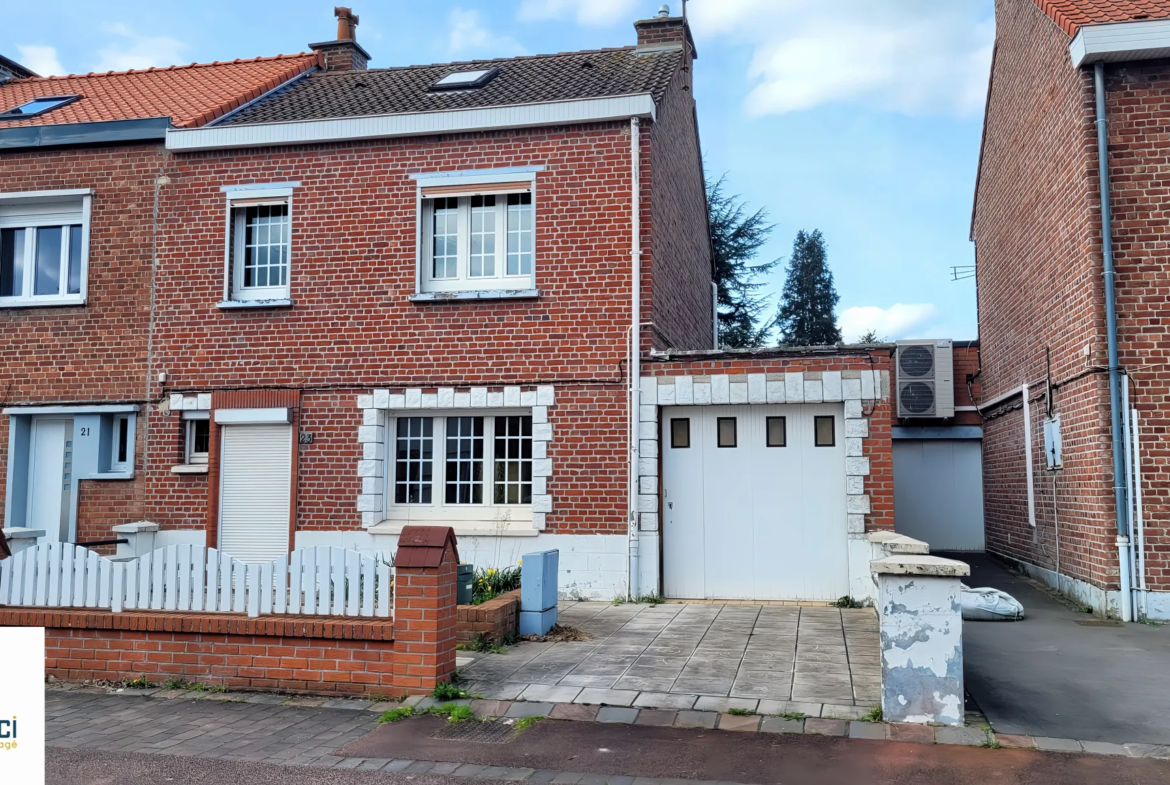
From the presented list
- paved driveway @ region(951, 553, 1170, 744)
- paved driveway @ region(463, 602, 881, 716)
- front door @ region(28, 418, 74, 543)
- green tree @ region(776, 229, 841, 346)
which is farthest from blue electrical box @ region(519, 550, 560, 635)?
green tree @ region(776, 229, 841, 346)

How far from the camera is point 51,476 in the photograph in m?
13.1

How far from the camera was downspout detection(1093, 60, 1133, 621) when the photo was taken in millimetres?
9828

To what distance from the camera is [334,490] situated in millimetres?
12219

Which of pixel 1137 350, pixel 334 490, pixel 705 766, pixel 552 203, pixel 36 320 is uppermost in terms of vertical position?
pixel 552 203

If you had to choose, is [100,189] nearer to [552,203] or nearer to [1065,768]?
[552,203]

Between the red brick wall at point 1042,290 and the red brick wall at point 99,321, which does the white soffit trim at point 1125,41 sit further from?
the red brick wall at point 99,321

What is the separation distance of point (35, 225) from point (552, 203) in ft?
24.6

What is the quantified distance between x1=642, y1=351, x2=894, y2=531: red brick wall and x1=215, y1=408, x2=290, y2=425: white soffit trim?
5689 millimetres

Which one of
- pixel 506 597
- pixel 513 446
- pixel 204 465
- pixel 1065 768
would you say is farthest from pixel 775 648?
pixel 204 465

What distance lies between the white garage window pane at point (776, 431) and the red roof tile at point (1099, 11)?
17.4 feet

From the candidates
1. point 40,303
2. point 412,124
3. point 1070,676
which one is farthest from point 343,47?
point 1070,676

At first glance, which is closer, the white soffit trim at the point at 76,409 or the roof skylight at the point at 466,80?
the white soffit trim at the point at 76,409

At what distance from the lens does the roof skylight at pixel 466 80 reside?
45.4ft

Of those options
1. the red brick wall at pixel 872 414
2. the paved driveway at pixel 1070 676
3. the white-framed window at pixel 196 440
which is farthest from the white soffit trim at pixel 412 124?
the paved driveway at pixel 1070 676
